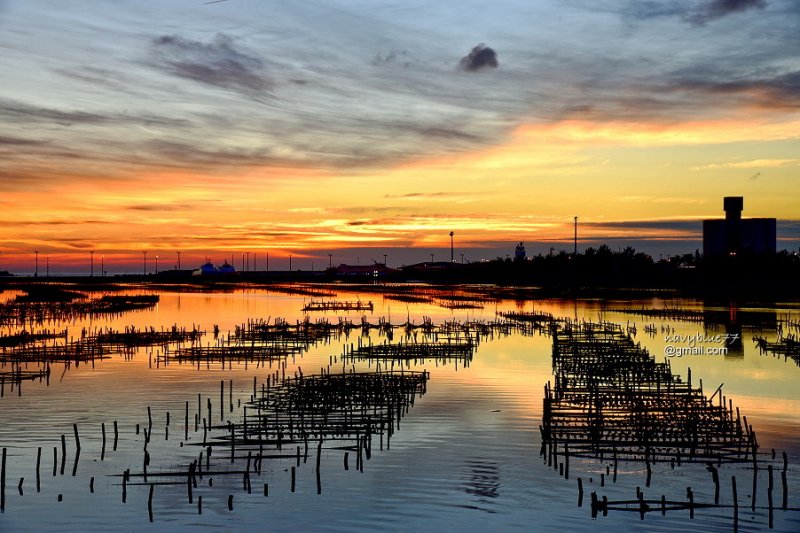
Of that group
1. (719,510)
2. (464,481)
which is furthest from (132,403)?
(719,510)

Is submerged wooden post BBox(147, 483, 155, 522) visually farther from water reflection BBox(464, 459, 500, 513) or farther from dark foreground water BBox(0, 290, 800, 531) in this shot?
water reflection BBox(464, 459, 500, 513)

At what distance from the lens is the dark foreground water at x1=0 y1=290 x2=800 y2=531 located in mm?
22156

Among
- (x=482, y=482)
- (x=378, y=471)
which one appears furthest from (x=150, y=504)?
(x=482, y=482)

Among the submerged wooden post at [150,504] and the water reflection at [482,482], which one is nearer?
the submerged wooden post at [150,504]

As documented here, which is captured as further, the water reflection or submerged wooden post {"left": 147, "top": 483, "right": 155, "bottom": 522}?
the water reflection

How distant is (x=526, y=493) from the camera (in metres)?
24.2

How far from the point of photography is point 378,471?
2631cm

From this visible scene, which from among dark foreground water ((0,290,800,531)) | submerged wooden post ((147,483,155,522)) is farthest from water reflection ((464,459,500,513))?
submerged wooden post ((147,483,155,522))

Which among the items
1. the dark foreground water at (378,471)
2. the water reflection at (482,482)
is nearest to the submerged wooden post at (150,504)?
the dark foreground water at (378,471)

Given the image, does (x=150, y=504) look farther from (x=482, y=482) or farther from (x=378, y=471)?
(x=482, y=482)

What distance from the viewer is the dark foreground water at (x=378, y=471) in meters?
22.2

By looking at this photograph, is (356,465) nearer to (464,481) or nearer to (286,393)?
(464,481)

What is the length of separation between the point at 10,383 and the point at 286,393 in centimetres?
1731

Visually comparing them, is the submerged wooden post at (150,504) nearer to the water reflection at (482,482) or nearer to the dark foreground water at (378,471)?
the dark foreground water at (378,471)
